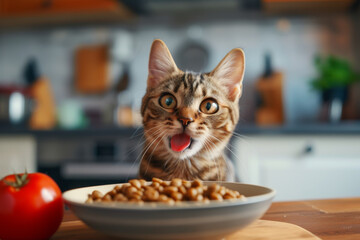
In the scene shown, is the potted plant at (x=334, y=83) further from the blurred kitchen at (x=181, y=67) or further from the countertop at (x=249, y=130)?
the countertop at (x=249, y=130)

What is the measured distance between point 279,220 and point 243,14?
2.32 metres

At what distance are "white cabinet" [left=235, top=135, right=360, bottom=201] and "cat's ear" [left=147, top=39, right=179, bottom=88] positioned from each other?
1111 mm

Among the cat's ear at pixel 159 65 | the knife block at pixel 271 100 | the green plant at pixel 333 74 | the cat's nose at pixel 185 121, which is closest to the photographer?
the cat's nose at pixel 185 121

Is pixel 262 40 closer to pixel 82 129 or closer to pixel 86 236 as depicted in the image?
pixel 82 129

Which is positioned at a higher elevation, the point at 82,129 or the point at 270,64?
the point at 270,64

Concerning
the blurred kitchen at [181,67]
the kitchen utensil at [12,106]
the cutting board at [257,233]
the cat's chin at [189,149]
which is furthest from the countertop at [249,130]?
the cutting board at [257,233]

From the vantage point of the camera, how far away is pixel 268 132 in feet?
6.75

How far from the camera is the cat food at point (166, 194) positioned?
56 centimetres

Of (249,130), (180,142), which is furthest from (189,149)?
(249,130)

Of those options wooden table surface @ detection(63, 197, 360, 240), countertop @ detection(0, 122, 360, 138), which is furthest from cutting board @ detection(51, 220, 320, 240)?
countertop @ detection(0, 122, 360, 138)

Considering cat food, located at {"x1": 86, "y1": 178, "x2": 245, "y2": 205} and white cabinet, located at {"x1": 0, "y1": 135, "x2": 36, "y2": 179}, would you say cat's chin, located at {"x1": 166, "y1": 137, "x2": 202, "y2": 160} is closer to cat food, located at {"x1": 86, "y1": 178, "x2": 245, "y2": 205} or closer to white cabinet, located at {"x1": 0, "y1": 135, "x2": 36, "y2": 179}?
cat food, located at {"x1": 86, "y1": 178, "x2": 245, "y2": 205}

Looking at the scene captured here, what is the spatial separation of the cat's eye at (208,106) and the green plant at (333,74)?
1.86 m

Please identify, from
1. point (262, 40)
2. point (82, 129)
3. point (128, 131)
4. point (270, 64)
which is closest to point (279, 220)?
point (128, 131)

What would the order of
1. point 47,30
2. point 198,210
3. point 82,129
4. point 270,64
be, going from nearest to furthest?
point 198,210
point 82,129
point 270,64
point 47,30
